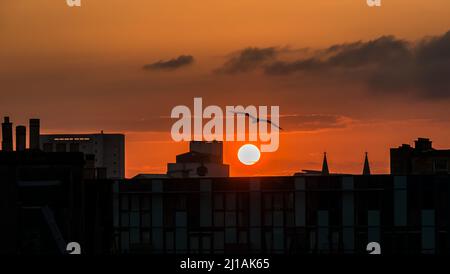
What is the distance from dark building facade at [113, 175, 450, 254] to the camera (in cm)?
13938

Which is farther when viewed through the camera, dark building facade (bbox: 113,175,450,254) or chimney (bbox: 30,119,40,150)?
dark building facade (bbox: 113,175,450,254)

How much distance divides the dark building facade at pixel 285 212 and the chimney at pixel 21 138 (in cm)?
1477

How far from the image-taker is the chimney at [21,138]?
419 ft

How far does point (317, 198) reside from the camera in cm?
14088

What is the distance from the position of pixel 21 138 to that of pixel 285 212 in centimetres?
2641

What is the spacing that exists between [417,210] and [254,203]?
14.6 m

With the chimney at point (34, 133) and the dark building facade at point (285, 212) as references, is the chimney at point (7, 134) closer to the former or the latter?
the chimney at point (34, 133)

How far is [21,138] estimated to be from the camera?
128m

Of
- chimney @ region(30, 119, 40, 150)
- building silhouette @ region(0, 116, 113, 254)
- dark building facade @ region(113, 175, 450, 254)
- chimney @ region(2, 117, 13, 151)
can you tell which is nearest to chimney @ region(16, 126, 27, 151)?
chimney @ region(2, 117, 13, 151)

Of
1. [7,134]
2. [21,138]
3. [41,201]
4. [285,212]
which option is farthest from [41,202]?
[285,212]

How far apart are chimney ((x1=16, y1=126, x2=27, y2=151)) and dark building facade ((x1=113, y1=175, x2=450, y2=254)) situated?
48.5ft

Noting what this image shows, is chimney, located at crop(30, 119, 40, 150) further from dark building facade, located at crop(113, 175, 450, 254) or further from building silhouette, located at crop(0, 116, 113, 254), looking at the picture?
building silhouette, located at crop(0, 116, 113, 254)

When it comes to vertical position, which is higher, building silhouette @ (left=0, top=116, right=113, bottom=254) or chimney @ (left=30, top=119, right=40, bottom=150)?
chimney @ (left=30, top=119, right=40, bottom=150)

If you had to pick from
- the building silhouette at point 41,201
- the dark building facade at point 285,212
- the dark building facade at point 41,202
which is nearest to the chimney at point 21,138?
the dark building facade at point 285,212
